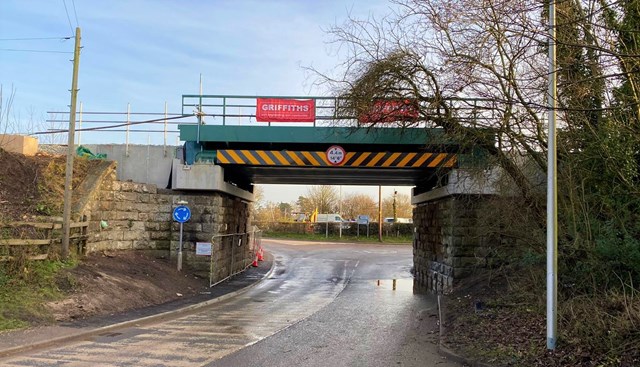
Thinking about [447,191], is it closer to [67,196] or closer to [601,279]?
[601,279]

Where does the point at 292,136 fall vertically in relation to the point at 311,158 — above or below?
above

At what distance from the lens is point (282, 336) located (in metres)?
10.4

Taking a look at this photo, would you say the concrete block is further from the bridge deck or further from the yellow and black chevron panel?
the yellow and black chevron panel

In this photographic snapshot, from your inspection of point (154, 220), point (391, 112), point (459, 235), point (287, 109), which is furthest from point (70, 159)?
point (459, 235)

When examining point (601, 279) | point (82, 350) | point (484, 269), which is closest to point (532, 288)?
point (601, 279)

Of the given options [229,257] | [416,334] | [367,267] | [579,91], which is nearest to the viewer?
[579,91]

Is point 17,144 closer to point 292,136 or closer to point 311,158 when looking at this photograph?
point 292,136

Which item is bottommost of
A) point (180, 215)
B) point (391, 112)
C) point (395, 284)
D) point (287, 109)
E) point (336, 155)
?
point (395, 284)

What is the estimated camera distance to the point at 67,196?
12.9 m

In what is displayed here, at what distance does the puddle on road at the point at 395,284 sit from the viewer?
20.8 meters

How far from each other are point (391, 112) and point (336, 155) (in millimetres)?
4772

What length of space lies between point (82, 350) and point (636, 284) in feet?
29.3

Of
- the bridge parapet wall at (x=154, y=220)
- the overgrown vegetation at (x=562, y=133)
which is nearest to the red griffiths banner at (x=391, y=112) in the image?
the overgrown vegetation at (x=562, y=133)

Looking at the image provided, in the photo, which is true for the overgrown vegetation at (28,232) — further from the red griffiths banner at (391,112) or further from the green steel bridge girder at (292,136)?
the red griffiths banner at (391,112)
